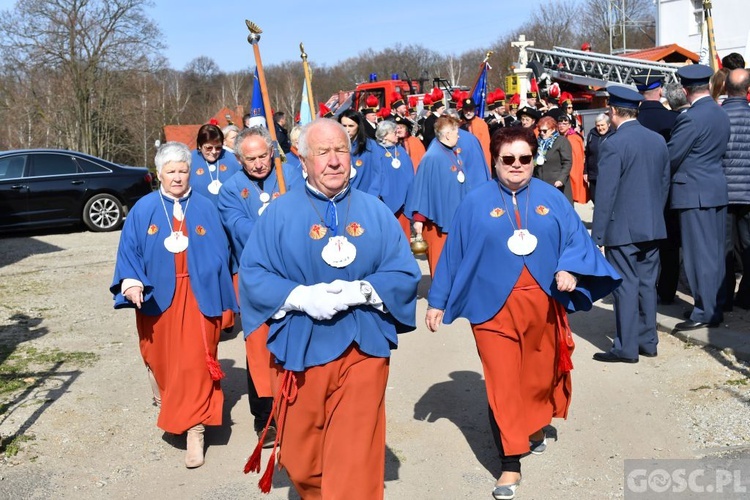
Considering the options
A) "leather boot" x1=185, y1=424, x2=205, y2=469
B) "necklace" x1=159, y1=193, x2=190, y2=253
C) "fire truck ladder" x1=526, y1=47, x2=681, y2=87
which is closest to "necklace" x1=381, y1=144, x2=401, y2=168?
"necklace" x1=159, y1=193, x2=190, y2=253

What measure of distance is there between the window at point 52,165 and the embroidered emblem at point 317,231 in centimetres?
1374

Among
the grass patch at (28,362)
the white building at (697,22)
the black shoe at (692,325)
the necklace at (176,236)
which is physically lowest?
the black shoe at (692,325)

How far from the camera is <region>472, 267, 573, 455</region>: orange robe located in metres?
4.89

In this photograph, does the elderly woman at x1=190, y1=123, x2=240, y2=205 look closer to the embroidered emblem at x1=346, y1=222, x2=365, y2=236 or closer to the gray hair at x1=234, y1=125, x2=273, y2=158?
the gray hair at x1=234, y1=125, x2=273, y2=158

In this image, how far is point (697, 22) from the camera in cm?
4372

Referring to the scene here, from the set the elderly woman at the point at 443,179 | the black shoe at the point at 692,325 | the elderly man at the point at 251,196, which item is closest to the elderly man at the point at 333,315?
the elderly man at the point at 251,196

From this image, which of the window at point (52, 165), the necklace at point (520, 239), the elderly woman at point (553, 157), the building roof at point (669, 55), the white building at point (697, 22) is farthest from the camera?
the white building at point (697, 22)

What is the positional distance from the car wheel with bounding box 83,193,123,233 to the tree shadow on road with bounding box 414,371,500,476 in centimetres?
1144

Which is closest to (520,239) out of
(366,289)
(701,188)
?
(366,289)

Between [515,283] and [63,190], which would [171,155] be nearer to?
[515,283]

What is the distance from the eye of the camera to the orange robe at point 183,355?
559cm

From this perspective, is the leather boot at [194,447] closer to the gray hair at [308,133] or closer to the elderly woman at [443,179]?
the gray hair at [308,133]

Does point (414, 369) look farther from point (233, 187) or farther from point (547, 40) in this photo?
point (547, 40)

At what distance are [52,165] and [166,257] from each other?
1214 cm
